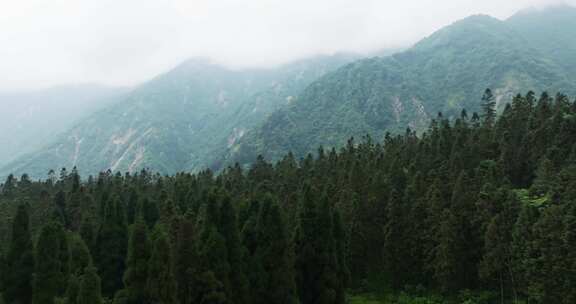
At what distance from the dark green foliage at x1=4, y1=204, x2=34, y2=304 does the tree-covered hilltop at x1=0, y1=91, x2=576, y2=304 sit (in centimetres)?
13

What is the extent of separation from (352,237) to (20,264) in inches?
1651

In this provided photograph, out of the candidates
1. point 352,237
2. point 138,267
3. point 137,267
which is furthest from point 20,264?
point 352,237

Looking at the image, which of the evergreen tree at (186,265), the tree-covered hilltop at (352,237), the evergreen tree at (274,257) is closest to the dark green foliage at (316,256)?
the tree-covered hilltop at (352,237)

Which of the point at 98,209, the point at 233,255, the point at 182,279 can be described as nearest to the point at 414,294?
the point at 233,255

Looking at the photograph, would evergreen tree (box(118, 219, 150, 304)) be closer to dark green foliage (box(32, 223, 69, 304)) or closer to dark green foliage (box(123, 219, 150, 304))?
dark green foliage (box(123, 219, 150, 304))

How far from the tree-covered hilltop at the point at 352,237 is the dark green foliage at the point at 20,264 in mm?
131

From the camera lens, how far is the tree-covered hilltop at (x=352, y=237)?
1892 inches

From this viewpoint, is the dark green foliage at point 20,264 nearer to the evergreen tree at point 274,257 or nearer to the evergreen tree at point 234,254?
the evergreen tree at point 234,254

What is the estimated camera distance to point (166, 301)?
151 ft

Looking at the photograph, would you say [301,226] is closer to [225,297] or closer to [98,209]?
[225,297]

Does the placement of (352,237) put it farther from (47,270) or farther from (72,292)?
(72,292)

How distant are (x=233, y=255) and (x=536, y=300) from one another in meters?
29.0

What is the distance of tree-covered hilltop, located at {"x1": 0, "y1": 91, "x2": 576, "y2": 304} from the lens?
48.1 meters

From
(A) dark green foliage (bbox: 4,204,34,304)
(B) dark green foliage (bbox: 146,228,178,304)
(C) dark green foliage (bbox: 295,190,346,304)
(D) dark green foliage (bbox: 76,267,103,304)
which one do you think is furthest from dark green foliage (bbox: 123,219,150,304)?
(C) dark green foliage (bbox: 295,190,346,304)
